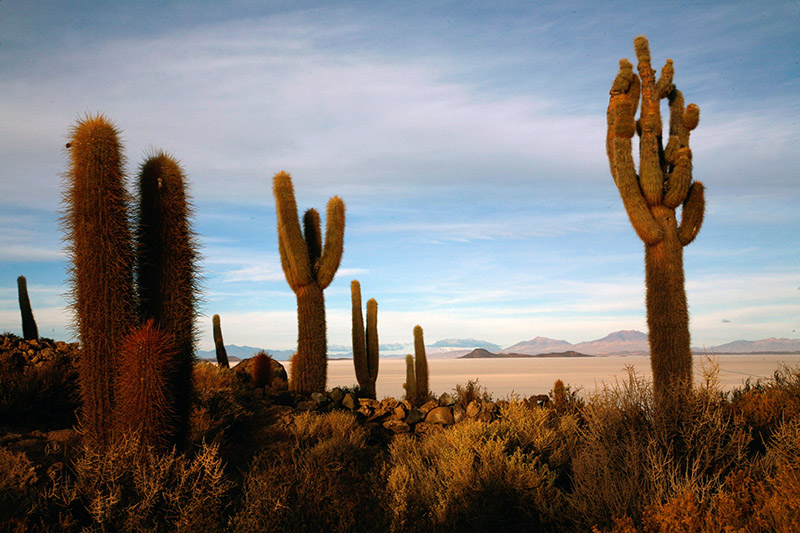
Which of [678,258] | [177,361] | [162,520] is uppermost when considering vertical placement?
[678,258]

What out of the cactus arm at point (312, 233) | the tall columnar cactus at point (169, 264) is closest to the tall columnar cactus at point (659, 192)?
the cactus arm at point (312, 233)

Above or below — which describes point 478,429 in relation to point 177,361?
below

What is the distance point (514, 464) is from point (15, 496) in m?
5.53

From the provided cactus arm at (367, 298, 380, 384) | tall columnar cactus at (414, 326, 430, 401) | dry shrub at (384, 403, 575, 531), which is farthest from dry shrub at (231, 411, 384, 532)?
tall columnar cactus at (414, 326, 430, 401)

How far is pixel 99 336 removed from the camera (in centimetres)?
842

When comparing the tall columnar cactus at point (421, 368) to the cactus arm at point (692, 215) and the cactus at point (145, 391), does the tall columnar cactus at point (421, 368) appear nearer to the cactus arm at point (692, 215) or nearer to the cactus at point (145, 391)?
the cactus arm at point (692, 215)

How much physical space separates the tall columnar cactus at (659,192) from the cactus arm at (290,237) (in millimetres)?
7751

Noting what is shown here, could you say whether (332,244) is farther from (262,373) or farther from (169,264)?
(169,264)

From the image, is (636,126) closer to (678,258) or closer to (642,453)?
(678,258)

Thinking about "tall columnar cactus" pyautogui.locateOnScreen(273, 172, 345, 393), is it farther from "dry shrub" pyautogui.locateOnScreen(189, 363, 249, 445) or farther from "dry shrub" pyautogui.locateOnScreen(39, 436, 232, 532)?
"dry shrub" pyautogui.locateOnScreen(39, 436, 232, 532)

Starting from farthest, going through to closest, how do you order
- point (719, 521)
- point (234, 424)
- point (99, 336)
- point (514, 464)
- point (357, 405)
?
1. point (357, 405)
2. point (234, 424)
3. point (99, 336)
4. point (514, 464)
5. point (719, 521)

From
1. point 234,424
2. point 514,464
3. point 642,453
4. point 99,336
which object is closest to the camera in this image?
point 642,453

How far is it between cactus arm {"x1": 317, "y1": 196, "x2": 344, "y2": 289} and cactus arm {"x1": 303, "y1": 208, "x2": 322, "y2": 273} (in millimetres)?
485

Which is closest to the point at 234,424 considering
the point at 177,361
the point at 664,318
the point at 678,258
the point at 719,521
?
the point at 177,361
